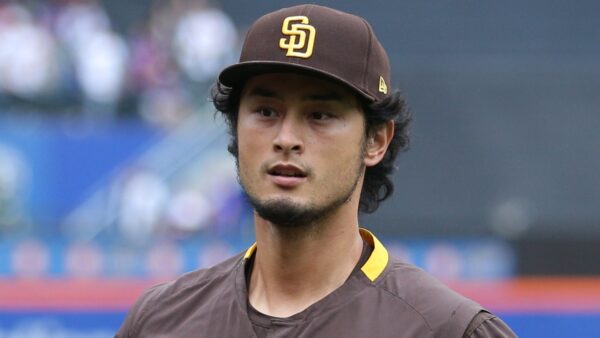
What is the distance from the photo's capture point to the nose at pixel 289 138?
9.74 ft

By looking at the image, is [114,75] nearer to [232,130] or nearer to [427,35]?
[427,35]

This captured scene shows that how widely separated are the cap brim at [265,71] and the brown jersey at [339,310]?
423 mm

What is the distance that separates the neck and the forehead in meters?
0.28

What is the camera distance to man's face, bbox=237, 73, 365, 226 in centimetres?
298

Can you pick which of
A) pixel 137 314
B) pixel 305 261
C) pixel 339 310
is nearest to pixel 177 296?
pixel 137 314

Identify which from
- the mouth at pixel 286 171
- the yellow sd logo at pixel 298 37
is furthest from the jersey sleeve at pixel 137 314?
the yellow sd logo at pixel 298 37

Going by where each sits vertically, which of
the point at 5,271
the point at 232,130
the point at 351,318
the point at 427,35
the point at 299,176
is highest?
the point at 427,35

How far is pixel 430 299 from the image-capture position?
299cm

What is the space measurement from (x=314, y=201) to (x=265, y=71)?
312 mm

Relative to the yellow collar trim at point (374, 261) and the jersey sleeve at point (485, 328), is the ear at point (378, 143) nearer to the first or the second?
the yellow collar trim at point (374, 261)

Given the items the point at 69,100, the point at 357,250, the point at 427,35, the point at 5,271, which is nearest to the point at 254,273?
the point at 357,250

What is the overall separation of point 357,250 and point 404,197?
710cm

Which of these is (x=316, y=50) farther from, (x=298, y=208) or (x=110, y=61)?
(x=110, y=61)

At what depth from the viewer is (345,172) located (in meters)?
3.05
